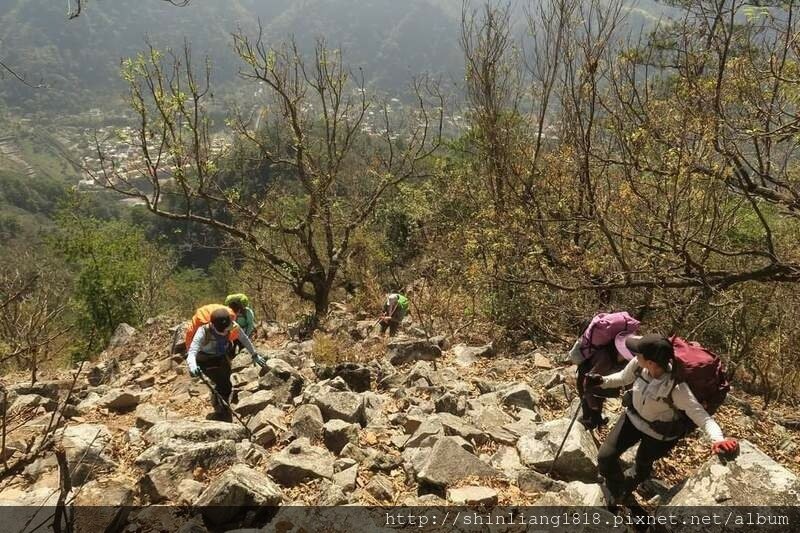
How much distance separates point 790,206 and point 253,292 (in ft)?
46.1

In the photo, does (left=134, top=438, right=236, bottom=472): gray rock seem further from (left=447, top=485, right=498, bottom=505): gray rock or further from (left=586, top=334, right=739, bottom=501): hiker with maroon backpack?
(left=586, top=334, right=739, bottom=501): hiker with maroon backpack

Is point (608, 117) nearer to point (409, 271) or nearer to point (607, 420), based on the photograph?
point (607, 420)

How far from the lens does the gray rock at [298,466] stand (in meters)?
3.87

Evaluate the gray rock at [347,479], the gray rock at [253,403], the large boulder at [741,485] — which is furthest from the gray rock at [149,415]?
the large boulder at [741,485]

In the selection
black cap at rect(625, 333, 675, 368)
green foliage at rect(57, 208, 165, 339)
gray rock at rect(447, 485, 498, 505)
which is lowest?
green foliage at rect(57, 208, 165, 339)

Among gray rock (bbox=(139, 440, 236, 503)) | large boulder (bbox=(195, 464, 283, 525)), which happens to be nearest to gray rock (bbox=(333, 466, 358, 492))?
large boulder (bbox=(195, 464, 283, 525))

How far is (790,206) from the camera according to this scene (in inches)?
219

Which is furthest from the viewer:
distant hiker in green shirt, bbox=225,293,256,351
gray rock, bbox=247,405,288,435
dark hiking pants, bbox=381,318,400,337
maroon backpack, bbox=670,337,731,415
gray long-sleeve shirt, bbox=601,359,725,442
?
dark hiking pants, bbox=381,318,400,337

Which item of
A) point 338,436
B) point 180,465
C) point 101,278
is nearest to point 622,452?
point 338,436

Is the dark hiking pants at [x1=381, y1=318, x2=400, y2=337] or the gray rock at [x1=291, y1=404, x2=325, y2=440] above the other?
the gray rock at [x1=291, y1=404, x2=325, y2=440]

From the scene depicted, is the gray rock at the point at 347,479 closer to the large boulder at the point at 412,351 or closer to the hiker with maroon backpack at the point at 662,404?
the hiker with maroon backpack at the point at 662,404

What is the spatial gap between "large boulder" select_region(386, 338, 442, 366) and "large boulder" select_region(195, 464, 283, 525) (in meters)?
4.20

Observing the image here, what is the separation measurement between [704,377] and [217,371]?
4.59 meters

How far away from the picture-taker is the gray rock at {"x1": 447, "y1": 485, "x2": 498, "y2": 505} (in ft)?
11.6
